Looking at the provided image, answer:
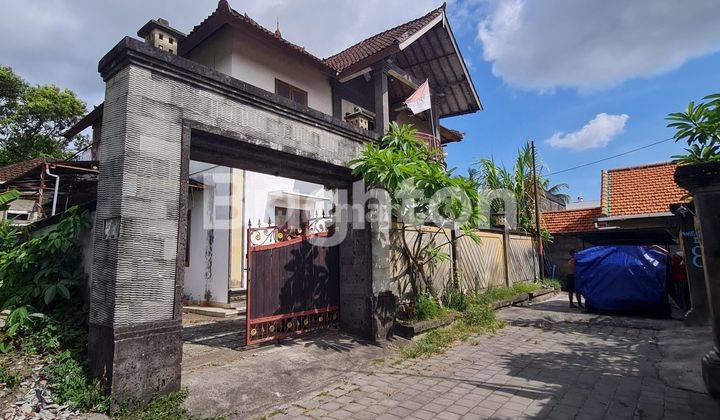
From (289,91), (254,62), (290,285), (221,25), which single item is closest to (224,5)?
(221,25)

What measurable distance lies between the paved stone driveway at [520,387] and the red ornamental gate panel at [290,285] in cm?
141

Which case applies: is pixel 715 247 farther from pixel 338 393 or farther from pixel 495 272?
pixel 495 272

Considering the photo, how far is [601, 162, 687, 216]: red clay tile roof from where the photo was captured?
1295cm

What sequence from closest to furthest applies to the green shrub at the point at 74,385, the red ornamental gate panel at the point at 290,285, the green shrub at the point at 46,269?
the green shrub at the point at 74,385
the green shrub at the point at 46,269
the red ornamental gate panel at the point at 290,285

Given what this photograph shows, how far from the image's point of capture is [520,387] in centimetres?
429

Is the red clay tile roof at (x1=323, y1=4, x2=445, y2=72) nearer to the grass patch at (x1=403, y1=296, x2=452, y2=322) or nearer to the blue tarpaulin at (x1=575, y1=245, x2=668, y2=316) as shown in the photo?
the grass patch at (x1=403, y1=296, x2=452, y2=322)

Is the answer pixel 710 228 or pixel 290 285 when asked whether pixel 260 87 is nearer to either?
pixel 290 285

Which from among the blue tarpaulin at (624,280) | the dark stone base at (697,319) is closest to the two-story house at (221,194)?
the blue tarpaulin at (624,280)

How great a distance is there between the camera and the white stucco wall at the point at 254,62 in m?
9.45

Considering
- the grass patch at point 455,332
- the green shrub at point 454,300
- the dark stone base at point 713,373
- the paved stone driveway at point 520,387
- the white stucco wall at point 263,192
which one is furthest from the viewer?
the white stucco wall at point 263,192

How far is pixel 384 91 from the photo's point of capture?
394 inches

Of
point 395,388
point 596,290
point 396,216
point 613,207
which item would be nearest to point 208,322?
point 396,216

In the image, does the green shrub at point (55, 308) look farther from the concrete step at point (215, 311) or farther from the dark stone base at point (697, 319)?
the dark stone base at point (697, 319)

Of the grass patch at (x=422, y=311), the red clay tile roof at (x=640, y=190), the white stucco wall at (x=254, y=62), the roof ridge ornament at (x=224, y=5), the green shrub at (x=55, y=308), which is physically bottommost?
the grass patch at (x=422, y=311)
